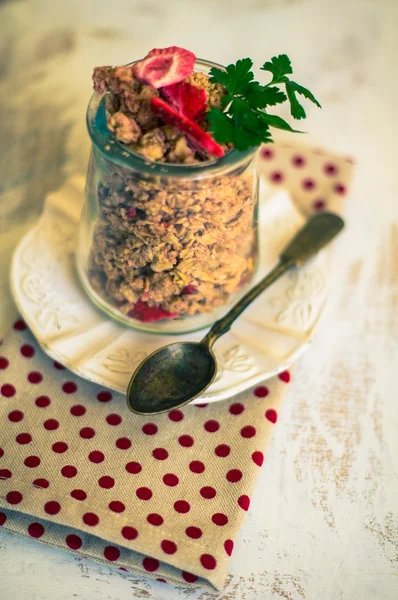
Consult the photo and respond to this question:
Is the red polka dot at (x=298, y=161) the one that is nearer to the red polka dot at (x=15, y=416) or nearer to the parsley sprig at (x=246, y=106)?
the parsley sprig at (x=246, y=106)

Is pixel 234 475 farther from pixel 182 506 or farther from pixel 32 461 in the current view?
pixel 32 461

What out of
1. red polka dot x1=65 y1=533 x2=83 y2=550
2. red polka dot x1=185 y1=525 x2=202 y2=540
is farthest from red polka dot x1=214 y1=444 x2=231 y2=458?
red polka dot x1=65 y1=533 x2=83 y2=550

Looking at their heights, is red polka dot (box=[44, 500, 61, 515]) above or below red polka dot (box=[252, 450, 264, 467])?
below

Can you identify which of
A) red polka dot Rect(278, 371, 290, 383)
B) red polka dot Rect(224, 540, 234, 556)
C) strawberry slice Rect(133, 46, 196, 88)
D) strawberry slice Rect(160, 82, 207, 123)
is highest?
strawberry slice Rect(133, 46, 196, 88)

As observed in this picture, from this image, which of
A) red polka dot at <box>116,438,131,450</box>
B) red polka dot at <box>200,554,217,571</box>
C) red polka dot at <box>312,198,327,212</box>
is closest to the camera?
red polka dot at <box>200,554,217,571</box>

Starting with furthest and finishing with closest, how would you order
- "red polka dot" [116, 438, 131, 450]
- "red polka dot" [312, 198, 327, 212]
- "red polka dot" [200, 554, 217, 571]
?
"red polka dot" [312, 198, 327, 212]
"red polka dot" [116, 438, 131, 450]
"red polka dot" [200, 554, 217, 571]

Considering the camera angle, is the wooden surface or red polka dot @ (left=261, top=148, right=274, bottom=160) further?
red polka dot @ (left=261, top=148, right=274, bottom=160)

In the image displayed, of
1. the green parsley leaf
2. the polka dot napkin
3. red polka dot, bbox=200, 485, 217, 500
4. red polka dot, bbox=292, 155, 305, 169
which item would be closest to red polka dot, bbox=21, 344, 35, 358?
the polka dot napkin

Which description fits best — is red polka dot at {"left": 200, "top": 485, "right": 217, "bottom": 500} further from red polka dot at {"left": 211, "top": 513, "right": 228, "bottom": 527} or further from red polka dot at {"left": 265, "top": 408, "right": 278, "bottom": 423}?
red polka dot at {"left": 265, "top": 408, "right": 278, "bottom": 423}

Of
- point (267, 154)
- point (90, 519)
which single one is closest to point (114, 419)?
point (90, 519)

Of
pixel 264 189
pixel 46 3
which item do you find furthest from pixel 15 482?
pixel 46 3
